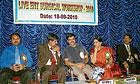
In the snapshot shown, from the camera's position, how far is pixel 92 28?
7.86 m

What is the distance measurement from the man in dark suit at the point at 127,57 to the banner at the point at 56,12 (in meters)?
0.86

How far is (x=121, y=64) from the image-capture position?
739 cm

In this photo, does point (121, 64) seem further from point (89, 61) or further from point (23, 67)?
point (23, 67)

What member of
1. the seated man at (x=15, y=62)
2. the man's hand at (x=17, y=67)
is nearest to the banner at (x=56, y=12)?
the seated man at (x=15, y=62)

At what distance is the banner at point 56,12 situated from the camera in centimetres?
695

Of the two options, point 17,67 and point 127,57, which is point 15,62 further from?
point 127,57

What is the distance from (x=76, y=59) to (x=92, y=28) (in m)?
1.20

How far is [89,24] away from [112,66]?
1292 millimetres

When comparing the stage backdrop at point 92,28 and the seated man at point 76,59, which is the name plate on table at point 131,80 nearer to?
the seated man at point 76,59

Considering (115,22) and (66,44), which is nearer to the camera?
(66,44)

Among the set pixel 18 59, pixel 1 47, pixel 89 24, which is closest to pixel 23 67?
pixel 18 59

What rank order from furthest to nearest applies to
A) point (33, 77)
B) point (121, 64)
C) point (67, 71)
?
point (121, 64) → point (67, 71) → point (33, 77)

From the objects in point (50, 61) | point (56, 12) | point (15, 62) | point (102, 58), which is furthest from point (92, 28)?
point (15, 62)

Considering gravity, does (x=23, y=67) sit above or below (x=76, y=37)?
below
